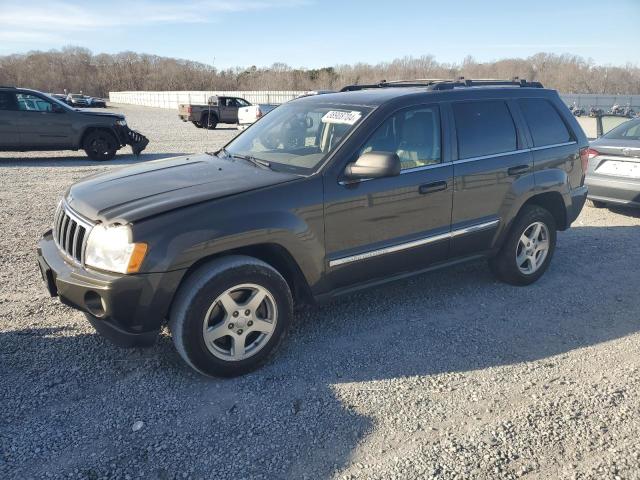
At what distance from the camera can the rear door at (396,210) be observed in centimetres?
359

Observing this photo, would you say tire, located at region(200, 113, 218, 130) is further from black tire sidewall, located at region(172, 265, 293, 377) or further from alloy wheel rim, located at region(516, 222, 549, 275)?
black tire sidewall, located at region(172, 265, 293, 377)

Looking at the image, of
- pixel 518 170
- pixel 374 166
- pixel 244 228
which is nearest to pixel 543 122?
pixel 518 170

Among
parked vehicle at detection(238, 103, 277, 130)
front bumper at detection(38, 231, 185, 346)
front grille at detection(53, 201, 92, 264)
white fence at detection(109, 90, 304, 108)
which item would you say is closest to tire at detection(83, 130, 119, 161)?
parked vehicle at detection(238, 103, 277, 130)

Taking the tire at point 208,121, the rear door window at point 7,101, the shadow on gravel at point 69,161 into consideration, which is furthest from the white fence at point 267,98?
the rear door window at point 7,101

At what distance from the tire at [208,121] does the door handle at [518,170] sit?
22733mm

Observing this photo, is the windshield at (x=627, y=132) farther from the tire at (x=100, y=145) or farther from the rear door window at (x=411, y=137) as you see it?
the tire at (x=100, y=145)

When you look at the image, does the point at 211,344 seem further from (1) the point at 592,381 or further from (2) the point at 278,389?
(1) the point at 592,381

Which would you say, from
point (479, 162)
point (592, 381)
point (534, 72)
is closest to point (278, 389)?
point (592, 381)

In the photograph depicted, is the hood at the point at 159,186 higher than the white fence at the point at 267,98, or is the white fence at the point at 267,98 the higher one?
the white fence at the point at 267,98

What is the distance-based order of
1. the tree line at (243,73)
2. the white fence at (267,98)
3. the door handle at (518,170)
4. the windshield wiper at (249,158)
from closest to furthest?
the windshield wiper at (249,158) → the door handle at (518,170) → the white fence at (267,98) → the tree line at (243,73)

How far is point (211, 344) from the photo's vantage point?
3.19 metres

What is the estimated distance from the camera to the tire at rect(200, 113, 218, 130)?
2553cm

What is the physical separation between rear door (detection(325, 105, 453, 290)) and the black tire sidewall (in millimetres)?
444

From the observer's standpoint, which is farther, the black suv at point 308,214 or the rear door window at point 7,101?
the rear door window at point 7,101
